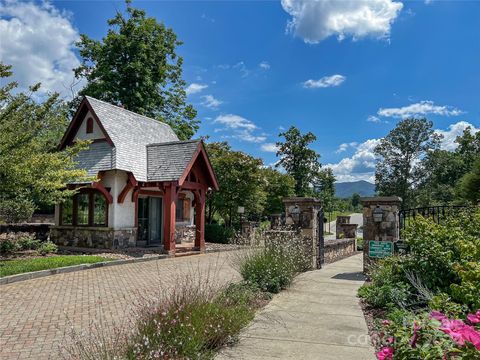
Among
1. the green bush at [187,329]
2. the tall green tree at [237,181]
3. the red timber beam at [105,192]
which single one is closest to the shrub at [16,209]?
the red timber beam at [105,192]

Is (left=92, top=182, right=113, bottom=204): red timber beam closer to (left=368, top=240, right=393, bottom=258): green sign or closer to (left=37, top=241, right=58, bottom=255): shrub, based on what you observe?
(left=37, top=241, right=58, bottom=255): shrub

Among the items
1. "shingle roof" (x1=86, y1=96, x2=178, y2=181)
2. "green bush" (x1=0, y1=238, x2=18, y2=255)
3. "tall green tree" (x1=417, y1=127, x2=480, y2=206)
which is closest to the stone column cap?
"shingle roof" (x1=86, y1=96, x2=178, y2=181)

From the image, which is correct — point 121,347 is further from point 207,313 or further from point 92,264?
point 92,264

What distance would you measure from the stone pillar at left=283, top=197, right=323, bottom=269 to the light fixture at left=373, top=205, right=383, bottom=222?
171cm

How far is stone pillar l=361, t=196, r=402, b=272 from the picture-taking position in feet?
34.0

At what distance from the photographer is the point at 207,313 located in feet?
14.9

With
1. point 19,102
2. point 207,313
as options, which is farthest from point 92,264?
point 207,313

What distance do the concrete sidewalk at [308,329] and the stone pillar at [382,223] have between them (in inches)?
101

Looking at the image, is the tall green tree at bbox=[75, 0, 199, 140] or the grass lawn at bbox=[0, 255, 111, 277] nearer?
the grass lawn at bbox=[0, 255, 111, 277]

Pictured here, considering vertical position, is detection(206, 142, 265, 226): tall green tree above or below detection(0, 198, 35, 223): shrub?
above

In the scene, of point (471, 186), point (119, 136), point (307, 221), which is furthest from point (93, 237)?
point (471, 186)

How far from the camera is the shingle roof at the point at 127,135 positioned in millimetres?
16219

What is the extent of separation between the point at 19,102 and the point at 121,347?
9.99 meters

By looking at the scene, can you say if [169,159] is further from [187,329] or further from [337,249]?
[187,329]
